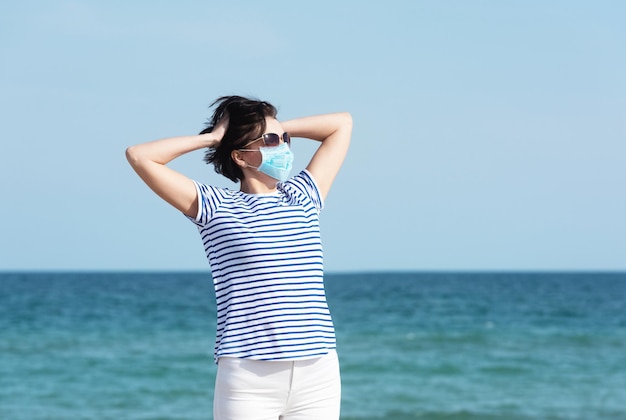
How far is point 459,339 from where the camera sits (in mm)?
19469

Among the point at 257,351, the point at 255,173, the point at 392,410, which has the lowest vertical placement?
the point at 392,410

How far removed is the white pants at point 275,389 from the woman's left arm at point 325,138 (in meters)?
0.72

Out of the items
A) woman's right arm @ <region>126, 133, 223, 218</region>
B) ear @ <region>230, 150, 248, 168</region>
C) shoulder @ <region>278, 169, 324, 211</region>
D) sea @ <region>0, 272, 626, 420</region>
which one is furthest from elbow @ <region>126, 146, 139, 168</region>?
sea @ <region>0, 272, 626, 420</region>

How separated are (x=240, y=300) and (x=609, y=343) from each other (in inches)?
703

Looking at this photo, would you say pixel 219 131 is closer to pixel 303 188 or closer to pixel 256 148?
pixel 256 148

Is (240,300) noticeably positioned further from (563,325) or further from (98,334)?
(563,325)

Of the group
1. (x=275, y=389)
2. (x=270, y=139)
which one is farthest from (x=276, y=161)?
(x=275, y=389)

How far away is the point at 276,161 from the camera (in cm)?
327

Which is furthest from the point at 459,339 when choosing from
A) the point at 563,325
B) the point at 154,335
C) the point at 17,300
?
the point at 17,300

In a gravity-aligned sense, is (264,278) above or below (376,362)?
above

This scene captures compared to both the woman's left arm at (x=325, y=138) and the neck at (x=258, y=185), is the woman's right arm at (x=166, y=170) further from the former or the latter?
the woman's left arm at (x=325, y=138)

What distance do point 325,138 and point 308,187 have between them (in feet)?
1.12

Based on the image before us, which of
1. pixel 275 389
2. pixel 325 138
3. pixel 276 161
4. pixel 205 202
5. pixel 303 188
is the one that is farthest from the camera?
pixel 325 138

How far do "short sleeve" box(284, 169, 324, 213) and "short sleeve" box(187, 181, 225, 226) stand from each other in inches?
12.4
